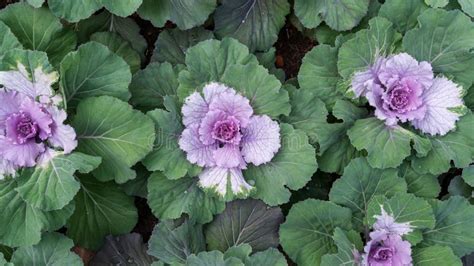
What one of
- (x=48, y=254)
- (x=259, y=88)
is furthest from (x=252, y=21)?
(x=48, y=254)

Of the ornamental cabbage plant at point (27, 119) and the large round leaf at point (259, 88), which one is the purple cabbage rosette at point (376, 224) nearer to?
the large round leaf at point (259, 88)

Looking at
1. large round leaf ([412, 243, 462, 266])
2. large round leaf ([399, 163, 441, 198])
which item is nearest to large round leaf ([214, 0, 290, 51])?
large round leaf ([399, 163, 441, 198])

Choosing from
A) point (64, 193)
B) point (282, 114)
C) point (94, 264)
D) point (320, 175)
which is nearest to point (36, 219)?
point (64, 193)

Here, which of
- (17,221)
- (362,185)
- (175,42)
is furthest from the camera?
(175,42)

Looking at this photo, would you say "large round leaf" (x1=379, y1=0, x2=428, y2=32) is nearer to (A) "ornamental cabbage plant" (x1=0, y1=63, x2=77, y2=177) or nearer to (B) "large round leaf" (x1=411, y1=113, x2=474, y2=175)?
(B) "large round leaf" (x1=411, y1=113, x2=474, y2=175)

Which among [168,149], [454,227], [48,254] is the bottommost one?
[454,227]

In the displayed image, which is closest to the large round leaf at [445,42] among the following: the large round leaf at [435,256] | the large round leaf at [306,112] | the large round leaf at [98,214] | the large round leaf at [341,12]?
the large round leaf at [341,12]

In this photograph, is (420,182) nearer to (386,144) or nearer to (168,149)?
(386,144)

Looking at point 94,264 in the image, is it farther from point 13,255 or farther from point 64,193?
point 64,193
